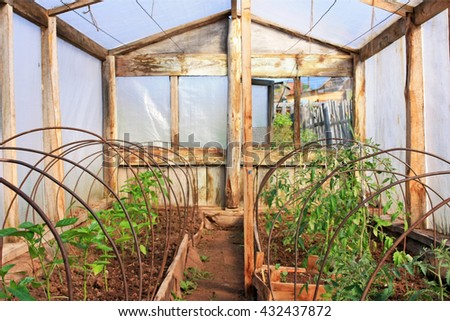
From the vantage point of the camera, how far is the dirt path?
3443 millimetres

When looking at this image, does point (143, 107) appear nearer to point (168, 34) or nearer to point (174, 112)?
point (174, 112)

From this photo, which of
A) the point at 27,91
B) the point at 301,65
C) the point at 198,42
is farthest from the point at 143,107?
the point at 27,91

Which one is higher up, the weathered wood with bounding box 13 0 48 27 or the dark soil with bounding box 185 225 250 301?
the weathered wood with bounding box 13 0 48 27

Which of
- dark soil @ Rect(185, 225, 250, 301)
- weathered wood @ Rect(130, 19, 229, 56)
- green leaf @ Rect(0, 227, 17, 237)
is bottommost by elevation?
dark soil @ Rect(185, 225, 250, 301)

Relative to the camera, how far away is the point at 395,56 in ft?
17.0

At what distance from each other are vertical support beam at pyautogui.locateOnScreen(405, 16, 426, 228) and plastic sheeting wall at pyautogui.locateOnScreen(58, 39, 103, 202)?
3195 mm

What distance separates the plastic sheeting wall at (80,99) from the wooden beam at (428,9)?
11.4ft

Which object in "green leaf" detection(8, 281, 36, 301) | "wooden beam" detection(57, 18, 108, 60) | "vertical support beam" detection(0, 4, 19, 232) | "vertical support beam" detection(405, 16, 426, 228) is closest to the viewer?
"green leaf" detection(8, 281, 36, 301)

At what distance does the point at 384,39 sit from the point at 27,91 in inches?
156

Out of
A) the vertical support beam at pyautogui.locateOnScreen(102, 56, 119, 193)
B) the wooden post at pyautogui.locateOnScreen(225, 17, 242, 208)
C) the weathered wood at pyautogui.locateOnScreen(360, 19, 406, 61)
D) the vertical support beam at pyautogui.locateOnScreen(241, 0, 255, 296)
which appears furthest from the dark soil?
the weathered wood at pyautogui.locateOnScreen(360, 19, 406, 61)

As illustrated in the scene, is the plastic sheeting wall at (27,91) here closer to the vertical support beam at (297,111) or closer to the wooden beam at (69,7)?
the wooden beam at (69,7)

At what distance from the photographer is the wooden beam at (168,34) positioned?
644 centimetres

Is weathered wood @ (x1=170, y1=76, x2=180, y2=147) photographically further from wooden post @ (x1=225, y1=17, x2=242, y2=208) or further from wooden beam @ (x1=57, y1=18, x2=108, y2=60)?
wooden beam @ (x1=57, y1=18, x2=108, y2=60)

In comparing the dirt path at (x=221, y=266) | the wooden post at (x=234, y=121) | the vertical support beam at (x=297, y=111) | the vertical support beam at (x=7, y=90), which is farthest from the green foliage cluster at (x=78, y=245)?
the vertical support beam at (x=297, y=111)
